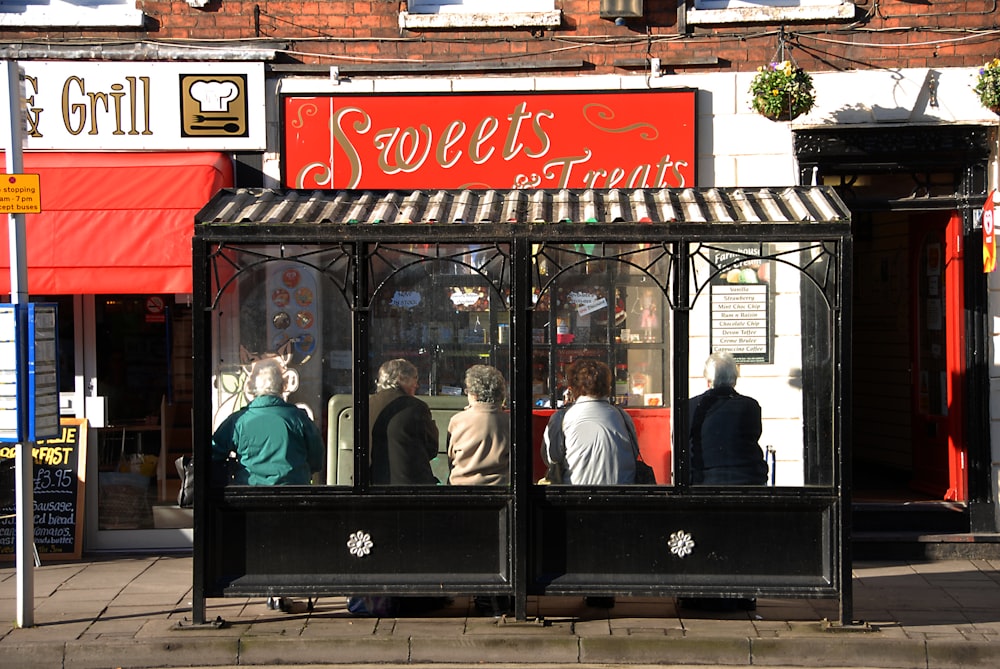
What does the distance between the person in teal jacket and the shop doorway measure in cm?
498

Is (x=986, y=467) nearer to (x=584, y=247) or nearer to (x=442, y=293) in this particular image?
(x=584, y=247)

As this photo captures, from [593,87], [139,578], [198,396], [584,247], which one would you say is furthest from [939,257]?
[139,578]

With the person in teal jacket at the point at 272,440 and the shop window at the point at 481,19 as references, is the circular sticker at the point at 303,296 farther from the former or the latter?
the shop window at the point at 481,19

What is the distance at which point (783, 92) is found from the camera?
8562 mm

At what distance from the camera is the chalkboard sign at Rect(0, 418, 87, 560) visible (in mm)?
8984

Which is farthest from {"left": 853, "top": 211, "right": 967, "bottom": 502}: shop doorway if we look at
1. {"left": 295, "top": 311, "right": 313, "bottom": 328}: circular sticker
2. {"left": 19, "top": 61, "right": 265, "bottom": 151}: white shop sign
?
{"left": 19, "top": 61, "right": 265, "bottom": 151}: white shop sign

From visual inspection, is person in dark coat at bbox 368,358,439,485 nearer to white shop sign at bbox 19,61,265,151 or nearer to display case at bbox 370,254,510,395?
display case at bbox 370,254,510,395

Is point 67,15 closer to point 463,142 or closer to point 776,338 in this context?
point 463,142

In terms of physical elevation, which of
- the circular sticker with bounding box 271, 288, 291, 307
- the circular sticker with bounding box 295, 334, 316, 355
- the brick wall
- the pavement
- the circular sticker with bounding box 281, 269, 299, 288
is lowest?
the pavement

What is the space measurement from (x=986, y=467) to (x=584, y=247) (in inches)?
163

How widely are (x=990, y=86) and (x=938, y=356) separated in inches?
88.7

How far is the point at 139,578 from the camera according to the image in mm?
8320

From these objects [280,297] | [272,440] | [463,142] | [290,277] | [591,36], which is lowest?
[272,440]

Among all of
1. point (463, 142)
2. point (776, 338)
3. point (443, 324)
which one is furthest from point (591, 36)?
point (776, 338)
